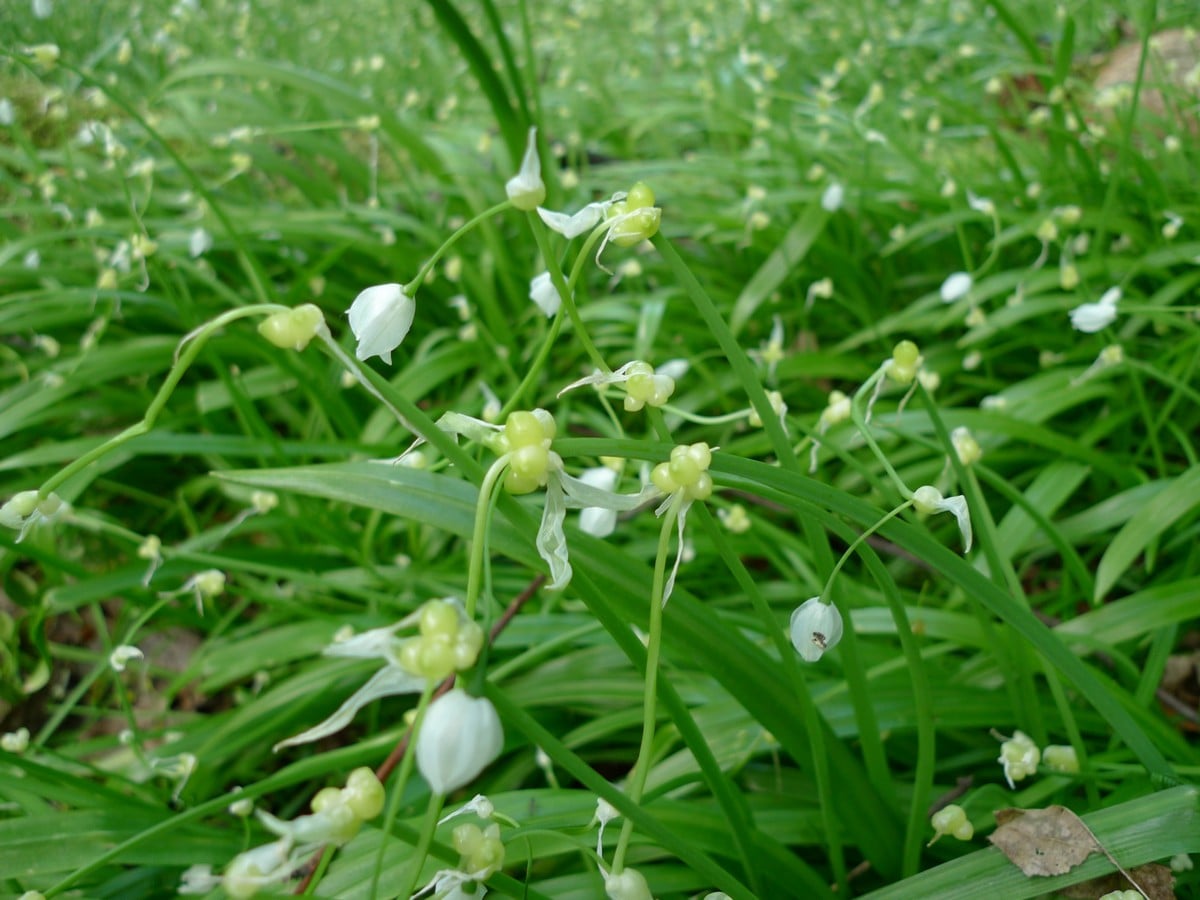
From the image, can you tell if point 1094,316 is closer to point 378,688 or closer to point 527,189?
point 527,189

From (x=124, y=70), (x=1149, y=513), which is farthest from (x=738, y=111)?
(x=124, y=70)

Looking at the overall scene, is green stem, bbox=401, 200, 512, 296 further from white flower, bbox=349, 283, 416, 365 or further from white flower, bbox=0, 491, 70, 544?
white flower, bbox=0, 491, 70, 544

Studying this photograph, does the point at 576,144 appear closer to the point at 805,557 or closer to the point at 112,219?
the point at 112,219

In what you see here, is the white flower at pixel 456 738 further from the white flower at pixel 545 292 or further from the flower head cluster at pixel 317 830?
the white flower at pixel 545 292

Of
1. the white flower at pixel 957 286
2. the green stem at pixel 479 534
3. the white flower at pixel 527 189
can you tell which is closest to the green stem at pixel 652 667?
the green stem at pixel 479 534

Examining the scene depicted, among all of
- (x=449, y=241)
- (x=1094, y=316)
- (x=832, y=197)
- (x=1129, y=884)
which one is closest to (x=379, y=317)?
(x=449, y=241)
